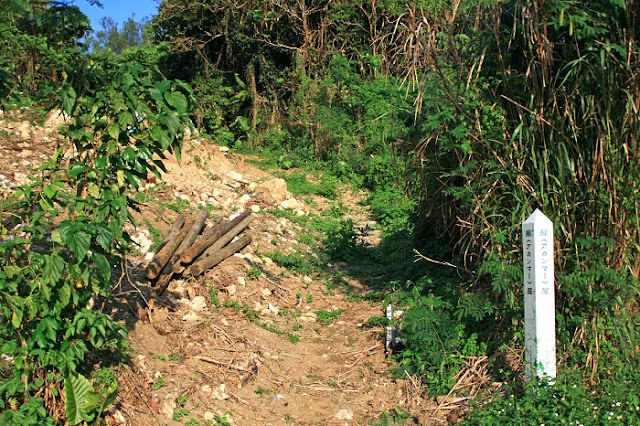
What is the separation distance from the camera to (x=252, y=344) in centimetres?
605

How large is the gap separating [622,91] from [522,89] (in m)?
0.75

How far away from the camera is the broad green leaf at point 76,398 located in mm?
3852

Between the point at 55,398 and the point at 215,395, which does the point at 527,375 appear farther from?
the point at 55,398

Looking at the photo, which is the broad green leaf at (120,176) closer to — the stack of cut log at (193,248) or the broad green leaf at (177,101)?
the broad green leaf at (177,101)

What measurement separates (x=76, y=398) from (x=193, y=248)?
305 centimetres

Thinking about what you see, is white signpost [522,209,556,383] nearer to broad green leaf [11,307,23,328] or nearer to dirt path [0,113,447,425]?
dirt path [0,113,447,425]

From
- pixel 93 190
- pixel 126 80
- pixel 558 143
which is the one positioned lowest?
pixel 558 143

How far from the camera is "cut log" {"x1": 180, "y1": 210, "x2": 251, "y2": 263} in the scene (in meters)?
6.71

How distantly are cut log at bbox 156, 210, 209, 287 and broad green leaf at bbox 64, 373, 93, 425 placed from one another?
2.32 meters

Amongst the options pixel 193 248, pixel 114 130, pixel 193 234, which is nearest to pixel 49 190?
pixel 114 130

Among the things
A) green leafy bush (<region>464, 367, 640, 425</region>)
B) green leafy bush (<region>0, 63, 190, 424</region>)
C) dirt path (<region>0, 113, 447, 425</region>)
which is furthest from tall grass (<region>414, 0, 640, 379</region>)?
green leafy bush (<region>0, 63, 190, 424</region>)

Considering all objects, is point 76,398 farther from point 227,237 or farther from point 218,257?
point 227,237

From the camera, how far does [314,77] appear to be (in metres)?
14.7

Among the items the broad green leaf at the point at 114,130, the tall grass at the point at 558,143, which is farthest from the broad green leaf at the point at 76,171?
the tall grass at the point at 558,143
